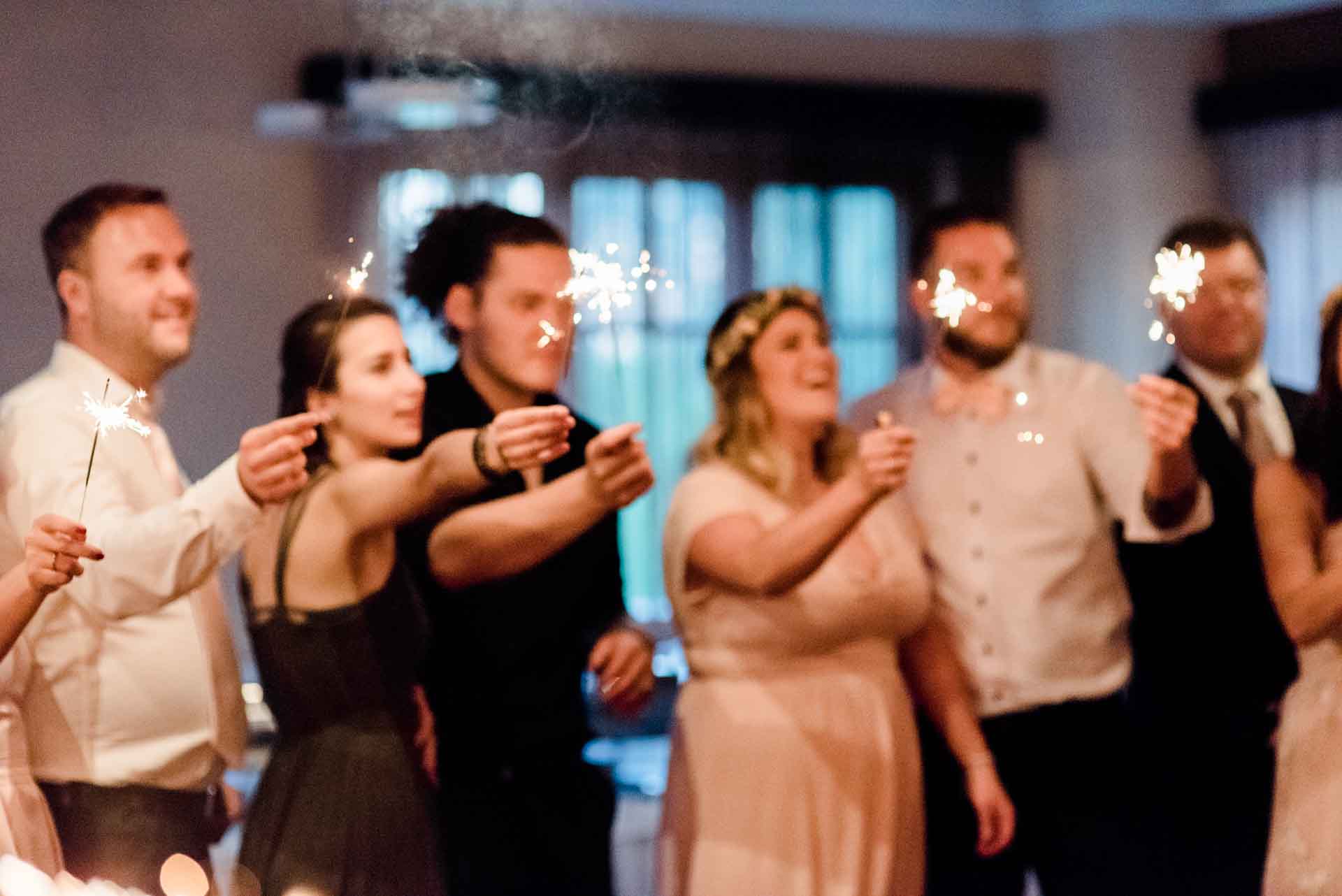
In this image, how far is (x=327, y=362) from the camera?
144 centimetres

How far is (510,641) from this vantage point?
1630 mm

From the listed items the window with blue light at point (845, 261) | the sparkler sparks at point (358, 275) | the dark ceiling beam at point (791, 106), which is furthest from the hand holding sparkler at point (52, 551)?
the dark ceiling beam at point (791, 106)

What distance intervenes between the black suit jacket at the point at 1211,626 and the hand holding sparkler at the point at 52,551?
3.67ft

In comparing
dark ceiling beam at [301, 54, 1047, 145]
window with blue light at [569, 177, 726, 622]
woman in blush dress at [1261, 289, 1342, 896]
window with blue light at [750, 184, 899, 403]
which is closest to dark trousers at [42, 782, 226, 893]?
window with blue light at [569, 177, 726, 622]

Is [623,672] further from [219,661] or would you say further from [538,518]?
[219,661]

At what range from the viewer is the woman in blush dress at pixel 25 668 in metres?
1.24

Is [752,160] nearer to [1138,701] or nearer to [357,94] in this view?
[357,94]

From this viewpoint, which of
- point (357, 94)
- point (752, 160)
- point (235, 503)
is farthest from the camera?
point (752, 160)

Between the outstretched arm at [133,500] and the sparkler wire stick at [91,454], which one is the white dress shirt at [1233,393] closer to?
the outstretched arm at [133,500]

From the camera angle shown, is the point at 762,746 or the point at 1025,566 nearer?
→ the point at 762,746

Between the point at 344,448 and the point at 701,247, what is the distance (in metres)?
1.82

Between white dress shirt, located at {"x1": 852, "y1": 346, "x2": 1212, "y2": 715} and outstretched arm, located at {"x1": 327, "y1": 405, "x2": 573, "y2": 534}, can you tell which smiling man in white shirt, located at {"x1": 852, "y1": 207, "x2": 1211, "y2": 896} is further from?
outstretched arm, located at {"x1": 327, "y1": 405, "x2": 573, "y2": 534}

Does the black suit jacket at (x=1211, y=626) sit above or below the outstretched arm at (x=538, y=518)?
below

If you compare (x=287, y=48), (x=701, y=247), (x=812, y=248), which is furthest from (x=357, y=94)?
(x=812, y=248)
